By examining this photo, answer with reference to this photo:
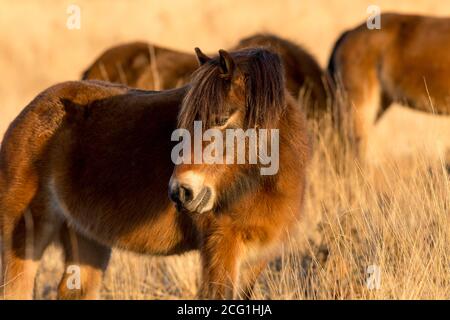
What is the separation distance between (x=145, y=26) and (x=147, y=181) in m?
21.6

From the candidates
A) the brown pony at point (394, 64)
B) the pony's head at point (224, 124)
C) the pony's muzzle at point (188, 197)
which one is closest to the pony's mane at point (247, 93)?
the pony's head at point (224, 124)

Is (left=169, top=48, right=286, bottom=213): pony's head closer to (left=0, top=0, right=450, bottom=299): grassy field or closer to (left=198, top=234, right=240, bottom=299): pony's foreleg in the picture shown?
(left=198, top=234, right=240, bottom=299): pony's foreleg

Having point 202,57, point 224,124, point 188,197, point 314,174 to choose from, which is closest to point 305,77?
point 314,174

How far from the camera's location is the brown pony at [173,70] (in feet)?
31.4

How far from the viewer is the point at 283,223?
466cm

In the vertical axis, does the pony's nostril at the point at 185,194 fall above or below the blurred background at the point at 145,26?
below

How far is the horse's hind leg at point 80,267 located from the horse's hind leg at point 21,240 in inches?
10.0

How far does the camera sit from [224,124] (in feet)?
13.8

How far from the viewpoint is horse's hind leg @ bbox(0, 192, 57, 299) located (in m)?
5.34

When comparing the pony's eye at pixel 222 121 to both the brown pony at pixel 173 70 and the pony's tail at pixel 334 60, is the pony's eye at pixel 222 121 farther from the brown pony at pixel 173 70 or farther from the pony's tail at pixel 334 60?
the pony's tail at pixel 334 60

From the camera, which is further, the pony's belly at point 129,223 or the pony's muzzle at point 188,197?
the pony's belly at point 129,223

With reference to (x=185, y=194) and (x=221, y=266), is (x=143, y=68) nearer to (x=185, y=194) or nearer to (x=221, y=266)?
(x=221, y=266)
